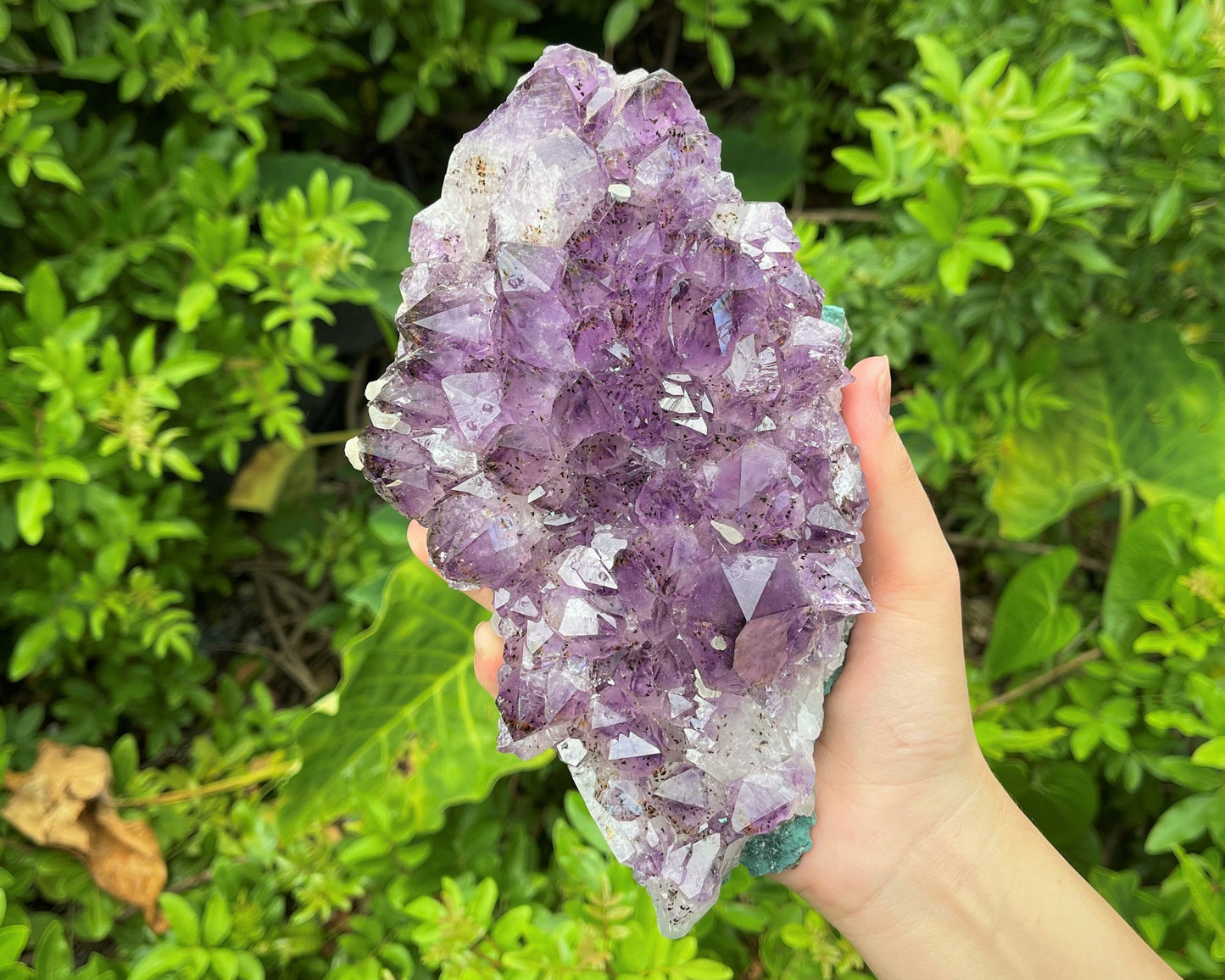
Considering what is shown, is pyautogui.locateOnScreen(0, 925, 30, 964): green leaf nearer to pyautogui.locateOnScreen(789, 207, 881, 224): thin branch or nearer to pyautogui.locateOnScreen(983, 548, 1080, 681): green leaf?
pyautogui.locateOnScreen(983, 548, 1080, 681): green leaf

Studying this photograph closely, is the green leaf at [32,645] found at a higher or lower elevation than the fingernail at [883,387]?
lower

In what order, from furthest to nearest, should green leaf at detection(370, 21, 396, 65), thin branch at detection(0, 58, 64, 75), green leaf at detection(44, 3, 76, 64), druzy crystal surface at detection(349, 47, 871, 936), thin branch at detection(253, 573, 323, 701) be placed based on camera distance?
thin branch at detection(253, 573, 323, 701) < green leaf at detection(370, 21, 396, 65) < thin branch at detection(0, 58, 64, 75) < green leaf at detection(44, 3, 76, 64) < druzy crystal surface at detection(349, 47, 871, 936)

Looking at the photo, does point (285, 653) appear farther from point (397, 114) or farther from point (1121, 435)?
point (1121, 435)

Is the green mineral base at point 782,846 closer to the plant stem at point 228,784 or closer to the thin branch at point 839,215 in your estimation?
the plant stem at point 228,784

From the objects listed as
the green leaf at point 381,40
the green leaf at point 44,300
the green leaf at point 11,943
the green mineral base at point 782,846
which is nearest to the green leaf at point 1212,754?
the green mineral base at point 782,846

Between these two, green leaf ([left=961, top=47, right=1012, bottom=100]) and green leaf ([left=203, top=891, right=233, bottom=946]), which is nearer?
green leaf ([left=203, top=891, right=233, bottom=946])

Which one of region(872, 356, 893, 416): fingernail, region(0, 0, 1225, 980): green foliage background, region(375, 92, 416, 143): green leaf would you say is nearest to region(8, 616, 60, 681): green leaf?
region(0, 0, 1225, 980): green foliage background
